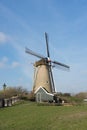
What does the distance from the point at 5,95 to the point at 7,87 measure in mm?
3596

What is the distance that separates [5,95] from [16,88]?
3156 millimetres

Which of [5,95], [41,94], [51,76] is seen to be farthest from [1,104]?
[5,95]

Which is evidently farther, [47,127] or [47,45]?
[47,45]

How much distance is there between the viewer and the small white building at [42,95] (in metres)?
44.7

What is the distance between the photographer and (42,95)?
45500mm

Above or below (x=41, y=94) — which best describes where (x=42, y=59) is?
above

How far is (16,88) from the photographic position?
55.5 m

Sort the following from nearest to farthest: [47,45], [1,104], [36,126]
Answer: [36,126] → [1,104] → [47,45]

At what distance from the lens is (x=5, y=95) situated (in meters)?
53.4

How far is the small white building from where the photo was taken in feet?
147

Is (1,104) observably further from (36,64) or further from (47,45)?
(47,45)

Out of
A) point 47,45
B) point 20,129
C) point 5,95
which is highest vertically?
point 47,45

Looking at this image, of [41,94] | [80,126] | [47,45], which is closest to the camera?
[80,126]

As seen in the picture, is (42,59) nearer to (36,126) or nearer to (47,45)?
(47,45)
